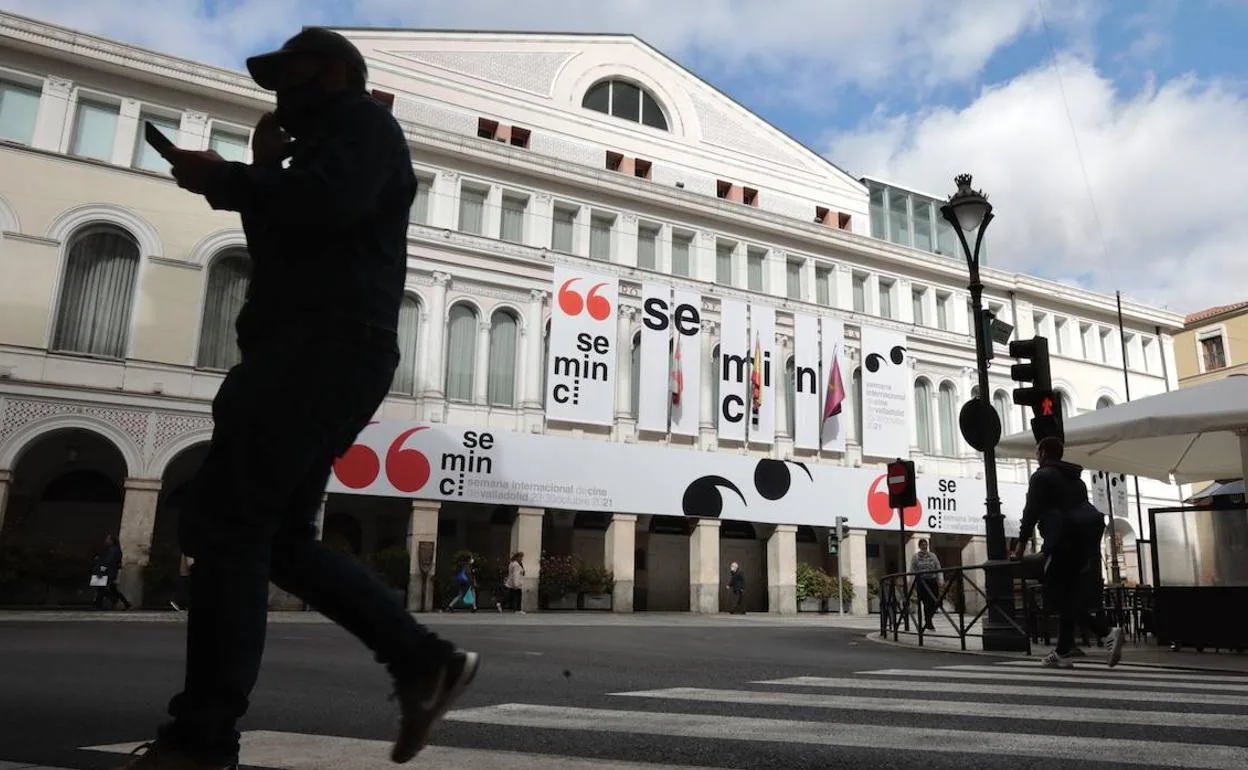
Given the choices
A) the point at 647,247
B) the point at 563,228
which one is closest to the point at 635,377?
the point at 647,247

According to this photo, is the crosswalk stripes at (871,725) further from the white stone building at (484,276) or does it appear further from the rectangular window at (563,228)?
the rectangular window at (563,228)

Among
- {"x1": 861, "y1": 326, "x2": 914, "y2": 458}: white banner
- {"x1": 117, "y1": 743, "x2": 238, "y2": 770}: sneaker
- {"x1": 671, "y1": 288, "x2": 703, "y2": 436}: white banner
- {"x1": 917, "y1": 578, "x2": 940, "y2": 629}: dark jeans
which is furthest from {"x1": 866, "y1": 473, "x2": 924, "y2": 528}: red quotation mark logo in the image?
{"x1": 117, "y1": 743, "x2": 238, "y2": 770}: sneaker

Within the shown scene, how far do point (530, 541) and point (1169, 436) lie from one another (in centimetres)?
1835

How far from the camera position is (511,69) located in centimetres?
3111

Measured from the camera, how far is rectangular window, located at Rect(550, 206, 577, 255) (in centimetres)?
2973

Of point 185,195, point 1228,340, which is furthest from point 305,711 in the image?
point 1228,340

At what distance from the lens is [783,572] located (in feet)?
97.6

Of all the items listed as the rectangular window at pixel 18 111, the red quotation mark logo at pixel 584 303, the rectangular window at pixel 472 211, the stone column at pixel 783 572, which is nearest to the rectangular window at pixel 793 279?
the red quotation mark logo at pixel 584 303

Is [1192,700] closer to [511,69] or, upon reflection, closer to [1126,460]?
[1126,460]

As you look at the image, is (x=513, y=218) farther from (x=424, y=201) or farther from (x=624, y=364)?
(x=624, y=364)

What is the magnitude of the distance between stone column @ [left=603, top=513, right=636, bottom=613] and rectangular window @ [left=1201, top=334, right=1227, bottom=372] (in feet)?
128

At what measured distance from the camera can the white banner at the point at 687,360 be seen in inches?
1145

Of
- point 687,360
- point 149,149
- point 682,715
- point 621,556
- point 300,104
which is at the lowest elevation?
point 682,715

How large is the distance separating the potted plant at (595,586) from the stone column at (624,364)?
4726 mm
